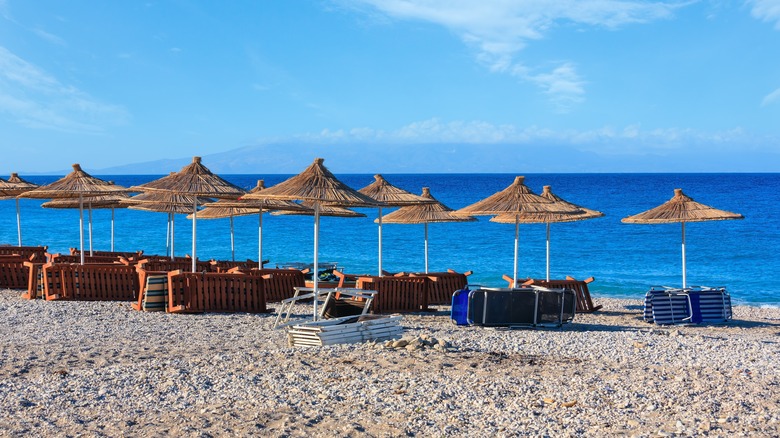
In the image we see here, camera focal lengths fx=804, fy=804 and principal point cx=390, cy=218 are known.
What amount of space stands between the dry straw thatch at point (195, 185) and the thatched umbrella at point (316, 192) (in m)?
1.33

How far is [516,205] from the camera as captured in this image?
1378 cm

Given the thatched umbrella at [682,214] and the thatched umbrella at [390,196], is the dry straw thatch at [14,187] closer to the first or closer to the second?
the thatched umbrella at [390,196]

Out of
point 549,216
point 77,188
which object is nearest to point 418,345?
point 549,216

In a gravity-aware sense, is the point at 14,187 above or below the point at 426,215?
above

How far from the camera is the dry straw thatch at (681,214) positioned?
1396 centimetres

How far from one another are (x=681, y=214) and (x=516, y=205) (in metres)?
3.03

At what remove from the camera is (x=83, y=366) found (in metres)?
8.13

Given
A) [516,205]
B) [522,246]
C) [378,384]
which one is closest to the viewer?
[378,384]

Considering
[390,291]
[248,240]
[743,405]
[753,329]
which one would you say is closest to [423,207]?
[390,291]

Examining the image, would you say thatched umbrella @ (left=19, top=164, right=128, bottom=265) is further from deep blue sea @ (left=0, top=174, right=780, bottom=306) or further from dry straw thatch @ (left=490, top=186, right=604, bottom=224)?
dry straw thatch @ (left=490, top=186, right=604, bottom=224)

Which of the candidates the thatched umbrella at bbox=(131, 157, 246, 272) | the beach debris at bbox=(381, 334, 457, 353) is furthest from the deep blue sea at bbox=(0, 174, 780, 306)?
the beach debris at bbox=(381, 334, 457, 353)

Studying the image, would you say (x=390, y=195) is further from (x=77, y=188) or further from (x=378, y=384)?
(x=378, y=384)

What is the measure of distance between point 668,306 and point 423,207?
5072 mm

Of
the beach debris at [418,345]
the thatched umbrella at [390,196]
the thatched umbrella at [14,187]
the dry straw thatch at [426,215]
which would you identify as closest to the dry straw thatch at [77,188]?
the thatched umbrella at [14,187]
